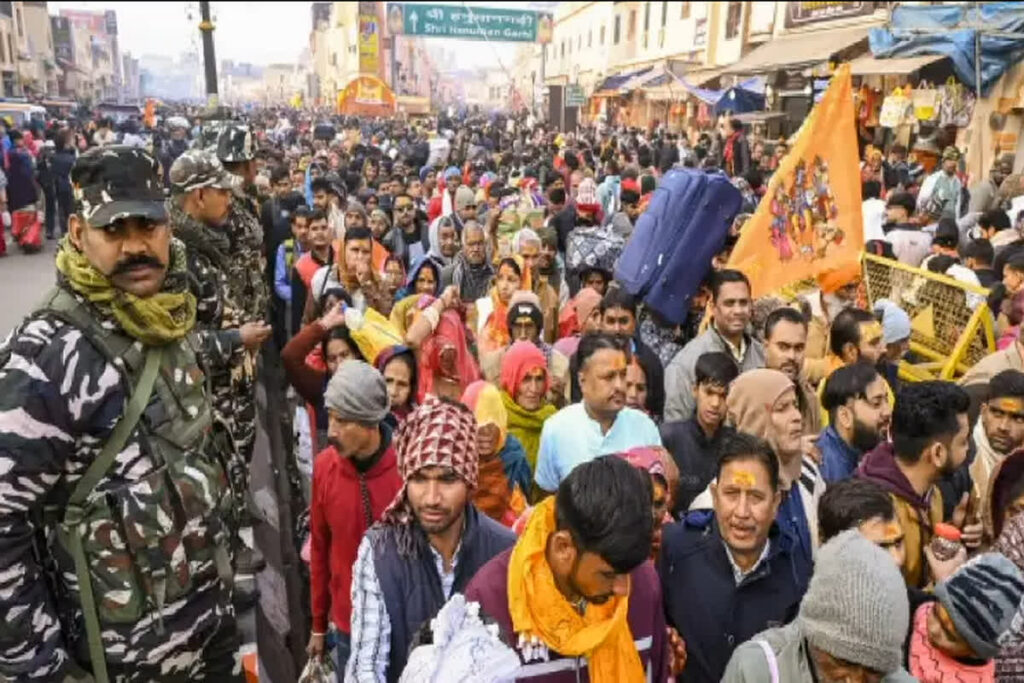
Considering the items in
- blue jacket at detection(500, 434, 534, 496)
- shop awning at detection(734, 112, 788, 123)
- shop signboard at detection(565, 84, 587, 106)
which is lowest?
blue jacket at detection(500, 434, 534, 496)

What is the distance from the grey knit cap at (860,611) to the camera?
178cm

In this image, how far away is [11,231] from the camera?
14180 mm

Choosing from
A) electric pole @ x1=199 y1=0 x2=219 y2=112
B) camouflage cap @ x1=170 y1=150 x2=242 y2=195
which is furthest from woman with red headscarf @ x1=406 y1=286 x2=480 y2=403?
electric pole @ x1=199 y1=0 x2=219 y2=112

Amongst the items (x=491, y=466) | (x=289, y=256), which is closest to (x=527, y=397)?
(x=491, y=466)

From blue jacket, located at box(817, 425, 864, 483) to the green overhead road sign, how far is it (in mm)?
25804

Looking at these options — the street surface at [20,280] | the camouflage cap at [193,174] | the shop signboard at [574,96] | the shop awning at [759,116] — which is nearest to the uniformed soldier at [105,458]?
the camouflage cap at [193,174]

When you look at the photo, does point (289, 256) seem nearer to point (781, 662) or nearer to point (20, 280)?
point (781, 662)

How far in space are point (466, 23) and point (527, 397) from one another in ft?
91.1

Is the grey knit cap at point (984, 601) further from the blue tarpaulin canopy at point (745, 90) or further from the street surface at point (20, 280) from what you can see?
the blue tarpaulin canopy at point (745, 90)

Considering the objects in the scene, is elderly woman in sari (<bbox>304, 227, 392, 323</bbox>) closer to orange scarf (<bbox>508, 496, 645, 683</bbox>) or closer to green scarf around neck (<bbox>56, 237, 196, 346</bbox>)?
green scarf around neck (<bbox>56, 237, 196, 346</bbox>)

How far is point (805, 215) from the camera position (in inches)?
207

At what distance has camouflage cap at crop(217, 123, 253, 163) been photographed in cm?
471

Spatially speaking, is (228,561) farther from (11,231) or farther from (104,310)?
(11,231)

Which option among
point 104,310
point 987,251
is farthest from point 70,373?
point 987,251
